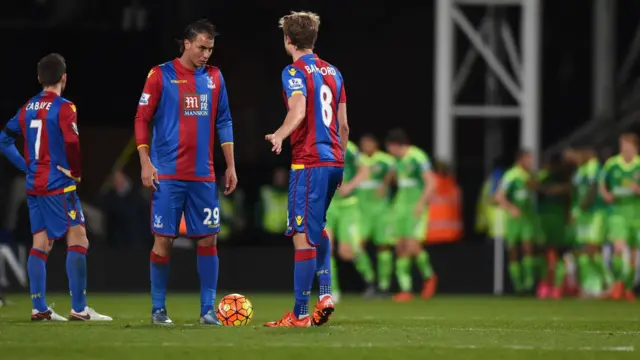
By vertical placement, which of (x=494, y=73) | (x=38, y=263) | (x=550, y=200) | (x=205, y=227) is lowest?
(x=550, y=200)

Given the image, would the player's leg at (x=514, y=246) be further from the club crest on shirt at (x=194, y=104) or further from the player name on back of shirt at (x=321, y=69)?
the club crest on shirt at (x=194, y=104)

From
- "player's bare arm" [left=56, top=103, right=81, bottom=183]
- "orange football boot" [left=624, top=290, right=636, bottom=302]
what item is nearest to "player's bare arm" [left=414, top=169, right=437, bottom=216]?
"orange football boot" [left=624, top=290, right=636, bottom=302]

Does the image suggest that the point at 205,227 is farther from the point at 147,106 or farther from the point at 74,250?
the point at 74,250

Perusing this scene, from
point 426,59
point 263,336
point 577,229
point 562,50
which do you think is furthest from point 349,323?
point 562,50

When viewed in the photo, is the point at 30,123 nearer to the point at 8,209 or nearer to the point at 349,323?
the point at 349,323

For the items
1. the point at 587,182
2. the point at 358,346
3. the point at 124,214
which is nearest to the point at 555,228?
the point at 587,182

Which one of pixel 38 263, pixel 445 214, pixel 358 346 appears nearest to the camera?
pixel 358 346

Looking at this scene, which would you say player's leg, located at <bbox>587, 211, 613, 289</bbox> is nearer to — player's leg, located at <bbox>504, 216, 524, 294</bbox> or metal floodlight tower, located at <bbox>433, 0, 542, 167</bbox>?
player's leg, located at <bbox>504, 216, 524, 294</bbox>

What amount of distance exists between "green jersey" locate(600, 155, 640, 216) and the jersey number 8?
27.8 feet

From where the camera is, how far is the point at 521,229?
62.4 feet

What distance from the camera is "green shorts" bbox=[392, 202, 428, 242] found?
17.7 m

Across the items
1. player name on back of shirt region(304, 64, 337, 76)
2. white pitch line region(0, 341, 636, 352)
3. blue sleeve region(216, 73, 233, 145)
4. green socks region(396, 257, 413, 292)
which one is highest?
player name on back of shirt region(304, 64, 337, 76)

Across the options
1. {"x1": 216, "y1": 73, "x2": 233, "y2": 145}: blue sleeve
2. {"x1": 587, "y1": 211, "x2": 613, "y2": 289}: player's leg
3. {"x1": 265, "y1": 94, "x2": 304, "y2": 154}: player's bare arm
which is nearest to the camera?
{"x1": 265, "y1": 94, "x2": 304, "y2": 154}: player's bare arm

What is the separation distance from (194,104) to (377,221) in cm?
843
